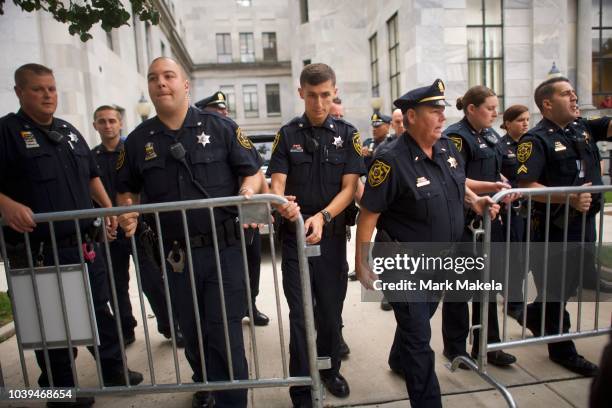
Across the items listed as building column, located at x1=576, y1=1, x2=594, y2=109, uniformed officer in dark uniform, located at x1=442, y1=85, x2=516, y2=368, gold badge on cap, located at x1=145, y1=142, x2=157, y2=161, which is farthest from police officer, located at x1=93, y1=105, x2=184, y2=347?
building column, located at x1=576, y1=1, x2=594, y2=109

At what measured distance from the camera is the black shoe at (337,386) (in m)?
2.90

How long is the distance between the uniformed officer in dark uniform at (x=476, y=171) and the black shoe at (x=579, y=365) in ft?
1.19

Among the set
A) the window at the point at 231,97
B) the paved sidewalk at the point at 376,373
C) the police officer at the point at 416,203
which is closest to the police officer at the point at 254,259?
the paved sidewalk at the point at 376,373

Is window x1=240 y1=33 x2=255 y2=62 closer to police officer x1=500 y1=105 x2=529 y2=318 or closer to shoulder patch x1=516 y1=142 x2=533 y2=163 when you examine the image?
police officer x1=500 y1=105 x2=529 y2=318

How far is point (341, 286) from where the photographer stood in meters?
2.92

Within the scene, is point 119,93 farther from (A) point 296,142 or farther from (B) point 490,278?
(B) point 490,278

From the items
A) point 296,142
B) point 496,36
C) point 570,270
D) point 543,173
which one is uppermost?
point 496,36

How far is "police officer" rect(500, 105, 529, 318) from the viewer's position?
3322 millimetres

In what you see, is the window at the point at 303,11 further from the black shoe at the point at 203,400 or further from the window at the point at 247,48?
the black shoe at the point at 203,400

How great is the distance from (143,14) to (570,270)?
396 cm

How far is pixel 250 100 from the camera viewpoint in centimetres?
3566

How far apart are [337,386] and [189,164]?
1798 mm

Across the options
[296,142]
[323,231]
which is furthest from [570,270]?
[296,142]

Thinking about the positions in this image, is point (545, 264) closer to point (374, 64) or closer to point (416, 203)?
point (416, 203)
